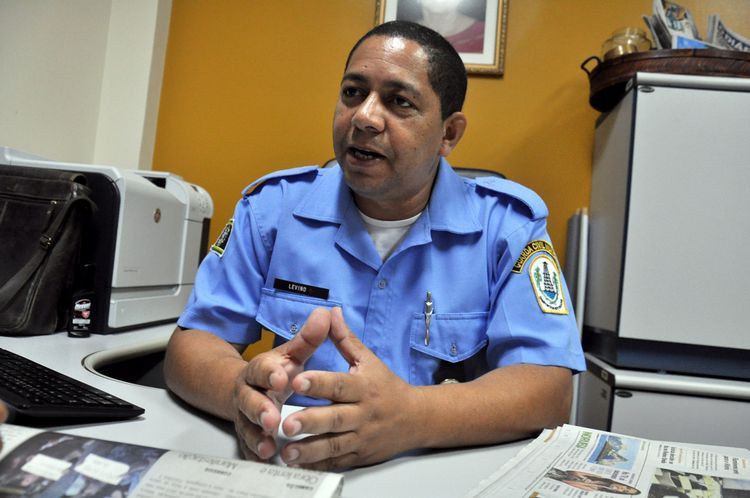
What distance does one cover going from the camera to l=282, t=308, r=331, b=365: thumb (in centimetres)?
59

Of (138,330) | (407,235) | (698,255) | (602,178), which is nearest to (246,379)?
(407,235)

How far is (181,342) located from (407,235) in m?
0.42

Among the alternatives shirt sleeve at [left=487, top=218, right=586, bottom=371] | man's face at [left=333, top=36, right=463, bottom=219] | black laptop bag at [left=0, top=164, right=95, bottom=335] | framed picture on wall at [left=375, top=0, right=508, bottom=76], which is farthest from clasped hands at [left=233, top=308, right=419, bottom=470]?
framed picture on wall at [left=375, top=0, right=508, bottom=76]

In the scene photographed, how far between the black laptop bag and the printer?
4 cm

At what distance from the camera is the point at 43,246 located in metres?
1.17

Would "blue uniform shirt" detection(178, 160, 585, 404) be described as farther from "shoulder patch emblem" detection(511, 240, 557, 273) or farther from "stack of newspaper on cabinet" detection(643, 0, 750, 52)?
"stack of newspaper on cabinet" detection(643, 0, 750, 52)

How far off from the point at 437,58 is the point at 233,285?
0.55 metres

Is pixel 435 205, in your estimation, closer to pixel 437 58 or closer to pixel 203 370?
pixel 437 58

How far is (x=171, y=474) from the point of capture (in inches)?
16.6

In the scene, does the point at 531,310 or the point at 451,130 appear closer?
the point at 531,310

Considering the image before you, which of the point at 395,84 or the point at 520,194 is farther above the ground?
the point at 395,84

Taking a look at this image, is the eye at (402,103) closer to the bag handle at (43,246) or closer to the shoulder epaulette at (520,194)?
the shoulder epaulette at (520,194)

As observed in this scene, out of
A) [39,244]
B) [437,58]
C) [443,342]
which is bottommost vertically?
[443,342]

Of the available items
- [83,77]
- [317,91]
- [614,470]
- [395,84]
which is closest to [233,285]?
[395,84]
